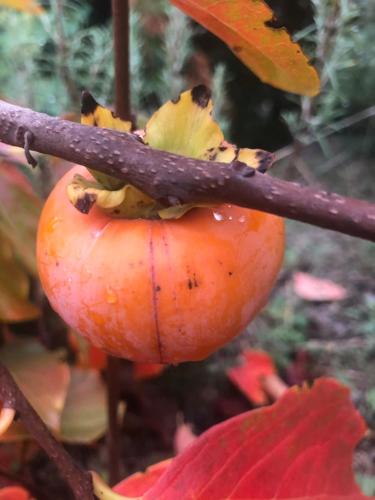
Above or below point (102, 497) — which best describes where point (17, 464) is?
below

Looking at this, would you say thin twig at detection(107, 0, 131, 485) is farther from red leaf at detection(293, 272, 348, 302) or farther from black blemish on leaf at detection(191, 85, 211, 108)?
red leaf at detection(293, 272, 348, 302)

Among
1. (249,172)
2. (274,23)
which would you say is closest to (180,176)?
(249,172)

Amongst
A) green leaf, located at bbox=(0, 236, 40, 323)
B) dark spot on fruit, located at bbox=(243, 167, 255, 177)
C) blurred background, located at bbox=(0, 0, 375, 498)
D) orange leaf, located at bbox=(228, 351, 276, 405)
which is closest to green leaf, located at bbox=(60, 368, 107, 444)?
blurred background, located at bbox=(0, 0, 375, 498)

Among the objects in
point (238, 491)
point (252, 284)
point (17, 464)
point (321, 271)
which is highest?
point (252, 284)

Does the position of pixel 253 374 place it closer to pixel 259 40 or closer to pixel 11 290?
pixel 11 290

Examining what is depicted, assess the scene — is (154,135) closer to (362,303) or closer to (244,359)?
(244,359)

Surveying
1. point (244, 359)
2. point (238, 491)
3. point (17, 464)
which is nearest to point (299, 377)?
point (244, 359)
